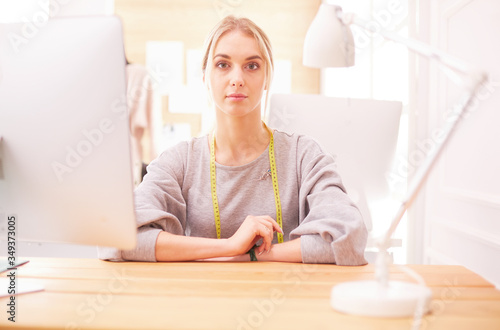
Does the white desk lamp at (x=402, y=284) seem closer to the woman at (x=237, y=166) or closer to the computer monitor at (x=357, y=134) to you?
the woman at (x=237, y=166)

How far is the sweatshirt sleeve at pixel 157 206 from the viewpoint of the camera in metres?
1.18

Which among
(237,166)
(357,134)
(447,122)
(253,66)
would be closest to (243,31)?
(253,66)

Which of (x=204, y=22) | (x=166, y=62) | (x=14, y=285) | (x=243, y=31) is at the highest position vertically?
(x=204, y=22)

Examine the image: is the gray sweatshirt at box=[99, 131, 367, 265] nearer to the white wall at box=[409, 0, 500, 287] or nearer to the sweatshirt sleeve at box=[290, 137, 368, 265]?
the sweatshirt sleeve at box=[290, 137, 368, 265]

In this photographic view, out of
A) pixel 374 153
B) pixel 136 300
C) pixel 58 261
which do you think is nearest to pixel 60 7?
pixel 374 153

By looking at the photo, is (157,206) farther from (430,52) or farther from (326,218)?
(430,52)

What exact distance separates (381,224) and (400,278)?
3.62ft

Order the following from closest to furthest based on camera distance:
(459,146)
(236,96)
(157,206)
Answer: (157,206)
(236,96)
(459,146)

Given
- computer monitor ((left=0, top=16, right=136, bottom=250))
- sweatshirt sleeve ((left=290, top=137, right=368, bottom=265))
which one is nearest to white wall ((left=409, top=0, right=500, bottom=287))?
sweatshirt sleeve ((left=290, top=137, right=368, bottom=265))

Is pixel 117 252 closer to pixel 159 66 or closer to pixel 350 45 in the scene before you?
pixel 350 45

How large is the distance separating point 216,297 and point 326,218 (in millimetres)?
457

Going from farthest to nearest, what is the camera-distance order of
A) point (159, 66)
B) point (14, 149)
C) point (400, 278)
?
point (159, 66), point (400, 278), point (14, 149)

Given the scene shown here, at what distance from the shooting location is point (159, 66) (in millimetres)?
4898

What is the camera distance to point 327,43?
1.48m
